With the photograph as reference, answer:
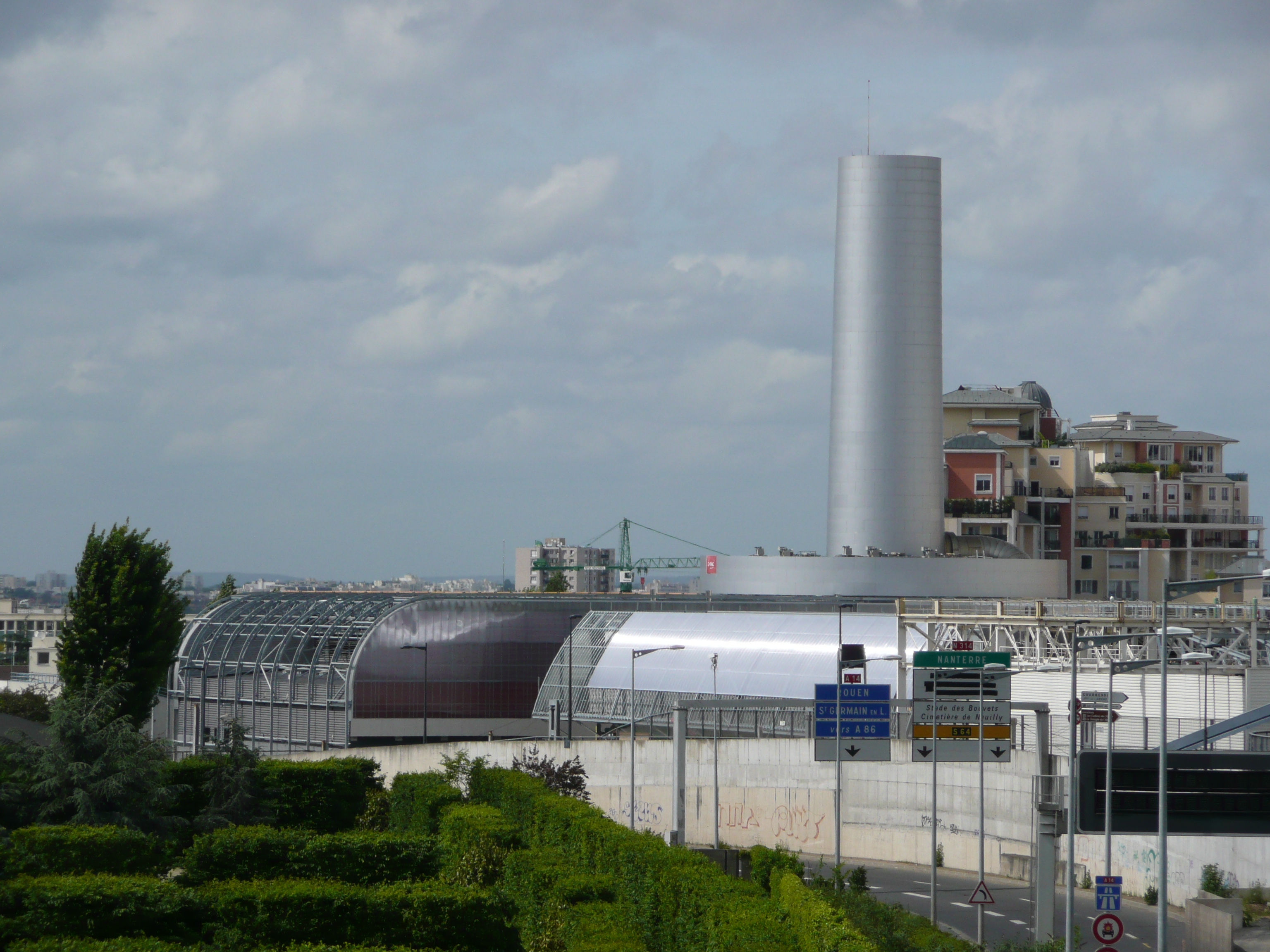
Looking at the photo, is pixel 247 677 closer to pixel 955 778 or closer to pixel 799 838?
pixel 799 838

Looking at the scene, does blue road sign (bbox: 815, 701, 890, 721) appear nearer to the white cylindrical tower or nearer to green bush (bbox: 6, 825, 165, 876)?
green bush (bbox: 6, 825, 165, 876)

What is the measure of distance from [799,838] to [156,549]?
106 ft

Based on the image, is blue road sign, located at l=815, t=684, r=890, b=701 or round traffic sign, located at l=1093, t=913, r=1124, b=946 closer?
round traffic sign, located at l=1093, t=913, r=1124, b=946

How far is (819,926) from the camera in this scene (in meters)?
27.9

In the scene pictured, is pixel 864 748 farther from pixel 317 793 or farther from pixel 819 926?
pixel 819 926

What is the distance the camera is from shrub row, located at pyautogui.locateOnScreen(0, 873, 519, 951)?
33.2 m

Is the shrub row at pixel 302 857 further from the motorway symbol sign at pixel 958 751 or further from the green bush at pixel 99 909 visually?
the motorway symbol sign at pixel 958 751

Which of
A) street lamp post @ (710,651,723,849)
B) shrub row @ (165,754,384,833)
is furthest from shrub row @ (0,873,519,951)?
street lamp post @ (710,651,723,849)

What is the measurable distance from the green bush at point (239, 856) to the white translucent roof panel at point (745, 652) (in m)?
Result: 43.4

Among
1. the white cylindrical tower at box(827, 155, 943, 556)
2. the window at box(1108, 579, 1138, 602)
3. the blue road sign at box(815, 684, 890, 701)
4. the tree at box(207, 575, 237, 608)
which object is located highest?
the white cylindrical tower at box(827, 155, 943, 556)

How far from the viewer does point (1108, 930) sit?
32.2 meters

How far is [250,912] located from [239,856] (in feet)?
23.5

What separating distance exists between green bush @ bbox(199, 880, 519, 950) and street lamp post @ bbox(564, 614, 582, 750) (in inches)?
1439

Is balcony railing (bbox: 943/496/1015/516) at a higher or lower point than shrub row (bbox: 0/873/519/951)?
higher
